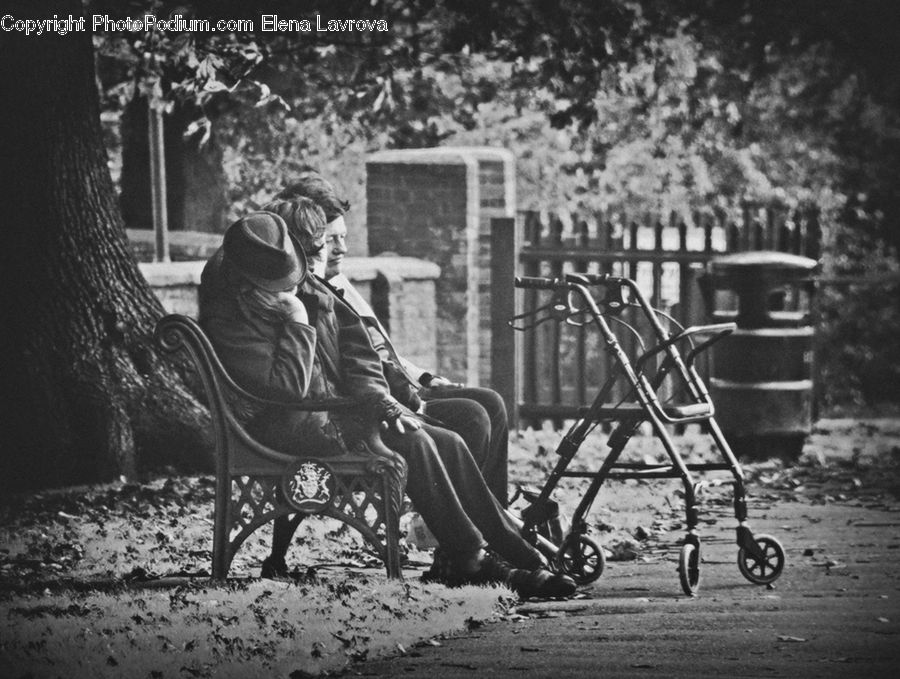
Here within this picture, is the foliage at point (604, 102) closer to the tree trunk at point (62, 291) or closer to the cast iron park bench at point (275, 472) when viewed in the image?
the tree trunk at point (62, 291)

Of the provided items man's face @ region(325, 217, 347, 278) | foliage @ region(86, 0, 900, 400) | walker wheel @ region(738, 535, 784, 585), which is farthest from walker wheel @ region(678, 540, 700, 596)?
foliage @ region(86, 0, 900, 400)

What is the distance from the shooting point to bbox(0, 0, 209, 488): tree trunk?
8.92 m

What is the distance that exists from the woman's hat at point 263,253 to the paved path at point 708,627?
1.50m

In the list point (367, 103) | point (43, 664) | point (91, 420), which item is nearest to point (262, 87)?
point (91, 420)

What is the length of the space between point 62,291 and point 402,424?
3.22 meters

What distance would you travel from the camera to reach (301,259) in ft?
21.1

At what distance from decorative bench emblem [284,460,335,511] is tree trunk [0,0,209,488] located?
2912 millimetres

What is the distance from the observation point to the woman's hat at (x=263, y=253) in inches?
248

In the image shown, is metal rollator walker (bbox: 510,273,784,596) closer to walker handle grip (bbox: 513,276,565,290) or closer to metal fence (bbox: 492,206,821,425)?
walker handle grip (bbox: 513,276,565,290)

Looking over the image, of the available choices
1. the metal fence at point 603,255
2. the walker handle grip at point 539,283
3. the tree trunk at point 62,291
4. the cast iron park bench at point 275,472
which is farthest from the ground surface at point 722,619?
the metal fence at point 603,255

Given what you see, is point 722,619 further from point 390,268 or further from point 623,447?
point 390,268

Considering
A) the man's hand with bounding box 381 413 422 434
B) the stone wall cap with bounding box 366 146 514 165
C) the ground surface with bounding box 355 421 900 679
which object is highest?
the stone wall cap with bounding box 366 146 514 165

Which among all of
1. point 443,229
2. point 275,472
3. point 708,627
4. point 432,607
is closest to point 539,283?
point 275,472

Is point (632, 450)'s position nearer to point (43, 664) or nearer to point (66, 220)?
point (66, 220)
